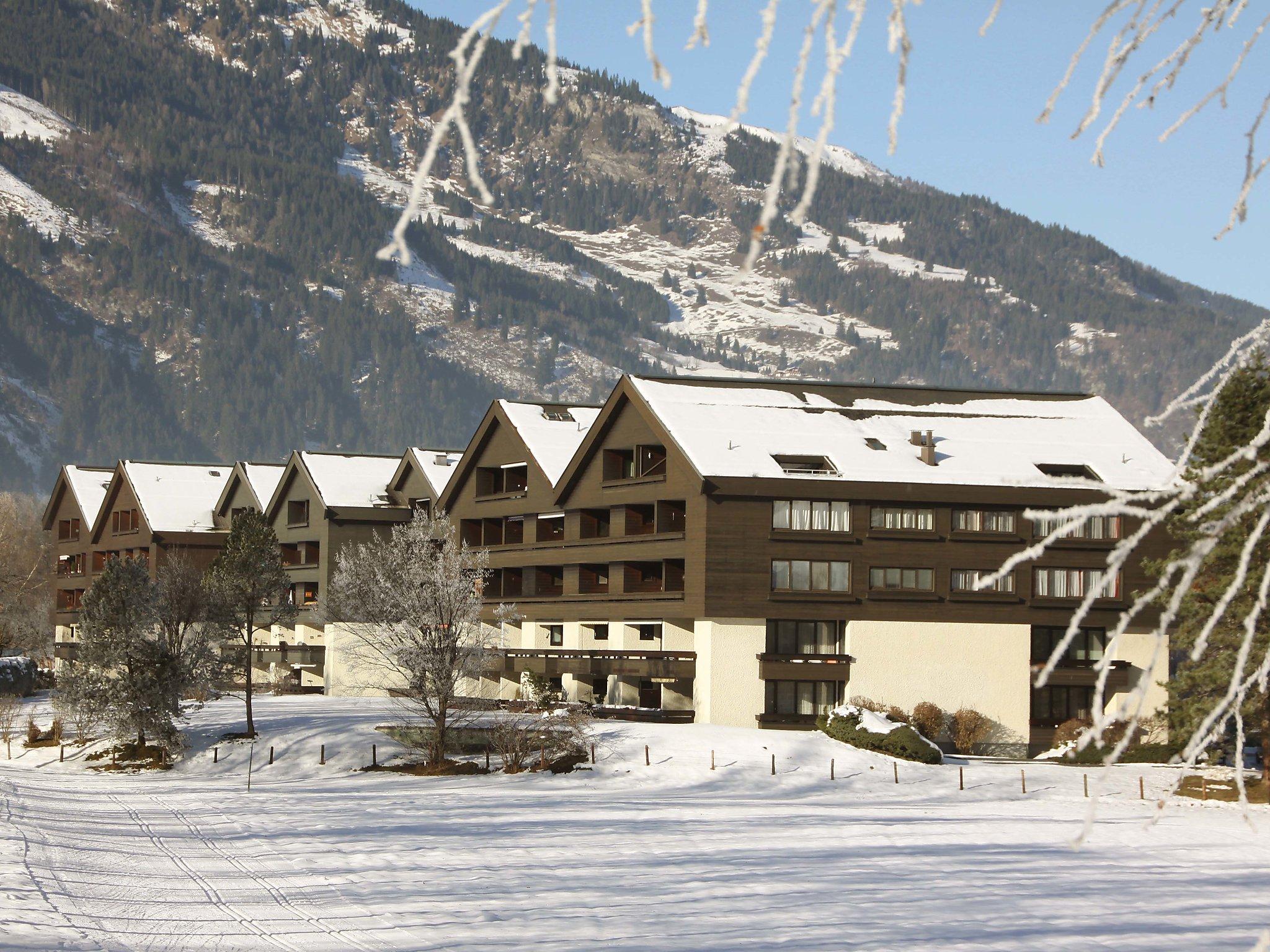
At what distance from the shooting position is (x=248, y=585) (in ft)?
235

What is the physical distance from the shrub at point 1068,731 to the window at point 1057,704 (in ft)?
2.71

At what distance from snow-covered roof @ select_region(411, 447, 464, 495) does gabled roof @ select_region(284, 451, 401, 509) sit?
165 inches

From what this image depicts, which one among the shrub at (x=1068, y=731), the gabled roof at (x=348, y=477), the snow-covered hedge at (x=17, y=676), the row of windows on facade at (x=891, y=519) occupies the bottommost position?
the shrub at (x=1068, y=731)

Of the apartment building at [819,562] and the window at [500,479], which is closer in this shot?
the apartment building at [819,562]

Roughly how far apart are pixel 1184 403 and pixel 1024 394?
7833 cm

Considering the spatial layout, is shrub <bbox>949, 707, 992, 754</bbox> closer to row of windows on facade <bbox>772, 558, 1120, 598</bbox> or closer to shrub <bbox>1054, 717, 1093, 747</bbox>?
shrub <bbox>1054, 717, 1093, 747</bbox>

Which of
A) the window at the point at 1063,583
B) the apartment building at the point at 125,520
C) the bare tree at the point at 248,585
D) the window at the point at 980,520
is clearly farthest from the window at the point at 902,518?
the apartment building at the point at 125,520

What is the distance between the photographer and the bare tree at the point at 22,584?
117 meters

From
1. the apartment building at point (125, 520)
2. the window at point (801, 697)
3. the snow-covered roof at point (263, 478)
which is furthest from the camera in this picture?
the apartment building at point (125, 520)

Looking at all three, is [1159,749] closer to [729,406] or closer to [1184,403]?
Result: [729,406]

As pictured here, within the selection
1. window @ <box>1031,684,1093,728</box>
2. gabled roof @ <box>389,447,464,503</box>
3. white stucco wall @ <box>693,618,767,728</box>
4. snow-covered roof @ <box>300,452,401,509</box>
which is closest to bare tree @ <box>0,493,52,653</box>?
snow-covered roof @ <box>300,452,401,509</box>

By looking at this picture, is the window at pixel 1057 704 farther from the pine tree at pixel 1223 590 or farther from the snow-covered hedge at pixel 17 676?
the snow-covered hedge at pixel 17 676

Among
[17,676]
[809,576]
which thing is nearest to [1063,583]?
[809,576]

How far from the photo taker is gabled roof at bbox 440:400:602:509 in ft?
266
